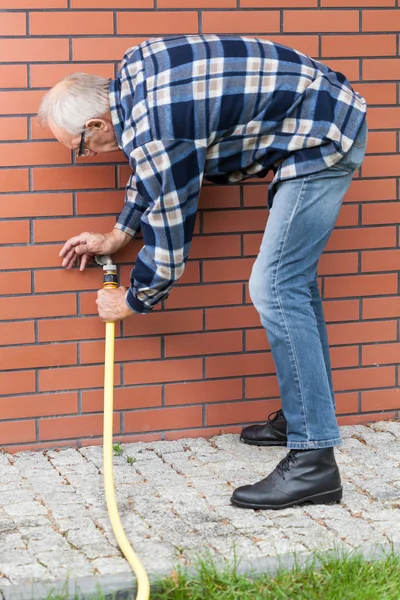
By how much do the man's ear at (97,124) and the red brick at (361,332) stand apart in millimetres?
1428

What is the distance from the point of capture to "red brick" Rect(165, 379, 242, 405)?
4.02 metres

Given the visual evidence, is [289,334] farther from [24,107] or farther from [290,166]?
[24,107]

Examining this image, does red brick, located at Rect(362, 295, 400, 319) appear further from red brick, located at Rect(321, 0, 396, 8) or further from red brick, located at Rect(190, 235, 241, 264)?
red brick, located at Rect(321, 0, 396, 8)

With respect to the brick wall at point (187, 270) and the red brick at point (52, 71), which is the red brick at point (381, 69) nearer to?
the brick wall at point (187, 270)

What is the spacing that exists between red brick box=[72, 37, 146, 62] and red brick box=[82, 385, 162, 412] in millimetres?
1360

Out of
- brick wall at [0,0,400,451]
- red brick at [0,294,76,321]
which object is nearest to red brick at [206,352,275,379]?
brick wall at [0,0,400,451]

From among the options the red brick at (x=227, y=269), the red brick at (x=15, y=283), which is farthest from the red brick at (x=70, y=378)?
the red brick at (x=227, y=269)

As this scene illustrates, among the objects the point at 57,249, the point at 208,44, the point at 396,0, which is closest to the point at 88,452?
the point at 57,249

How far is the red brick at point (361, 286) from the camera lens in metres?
4.10

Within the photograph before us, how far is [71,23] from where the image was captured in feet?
12.0

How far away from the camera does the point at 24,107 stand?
12.0ft

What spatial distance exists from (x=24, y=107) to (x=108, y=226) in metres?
0.57

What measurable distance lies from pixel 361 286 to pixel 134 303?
4.07ft

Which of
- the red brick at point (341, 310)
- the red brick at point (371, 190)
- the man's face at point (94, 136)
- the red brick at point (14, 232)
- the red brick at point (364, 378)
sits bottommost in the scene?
the red brick at point (364, 378)
